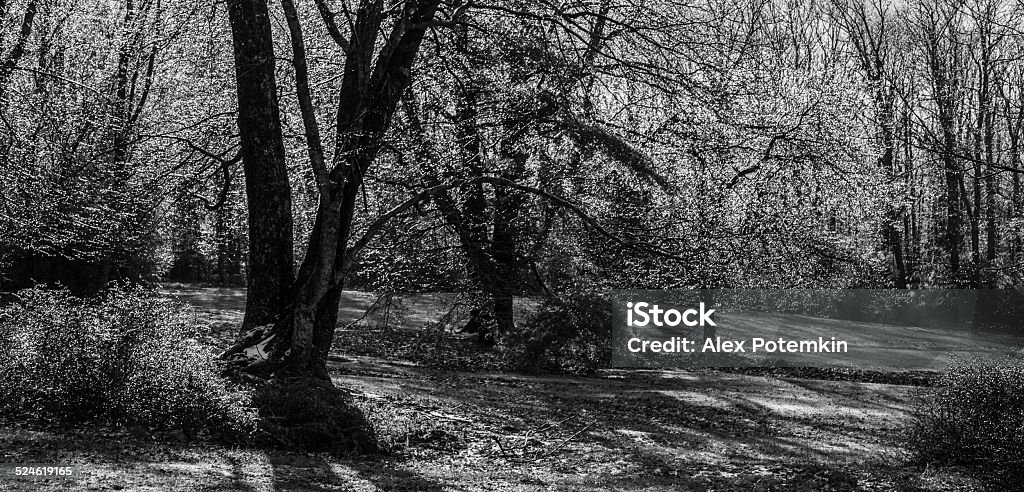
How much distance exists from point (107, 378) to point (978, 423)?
7.63 metres

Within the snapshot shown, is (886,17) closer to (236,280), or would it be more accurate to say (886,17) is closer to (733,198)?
(733,198)

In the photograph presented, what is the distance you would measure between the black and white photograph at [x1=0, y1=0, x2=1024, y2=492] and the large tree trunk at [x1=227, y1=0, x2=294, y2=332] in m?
0.04

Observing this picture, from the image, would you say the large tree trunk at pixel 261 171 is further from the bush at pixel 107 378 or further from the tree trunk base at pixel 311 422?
the bush at pixel 107 378

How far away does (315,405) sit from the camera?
883 centimetres

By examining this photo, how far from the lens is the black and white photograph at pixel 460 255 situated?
8.13m

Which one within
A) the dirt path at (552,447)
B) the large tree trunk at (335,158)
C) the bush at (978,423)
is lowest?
the dirt path at (552,447)

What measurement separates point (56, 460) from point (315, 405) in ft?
8.60

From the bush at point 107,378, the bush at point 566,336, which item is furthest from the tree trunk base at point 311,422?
the bush at point 566,336

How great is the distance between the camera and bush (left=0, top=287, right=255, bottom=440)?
8117 mm

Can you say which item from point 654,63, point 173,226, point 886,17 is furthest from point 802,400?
point 886,17

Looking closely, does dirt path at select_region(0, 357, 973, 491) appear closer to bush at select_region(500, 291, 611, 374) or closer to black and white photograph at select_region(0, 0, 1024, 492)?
black and white photograph at select_region(0, 0, 1024, 492)

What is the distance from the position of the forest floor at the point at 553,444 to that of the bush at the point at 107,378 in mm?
350

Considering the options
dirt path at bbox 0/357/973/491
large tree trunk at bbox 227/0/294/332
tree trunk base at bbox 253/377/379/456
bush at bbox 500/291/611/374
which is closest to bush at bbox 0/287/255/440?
tree trunk base at bbox 253/377/379/456

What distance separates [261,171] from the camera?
11227 millimetres
